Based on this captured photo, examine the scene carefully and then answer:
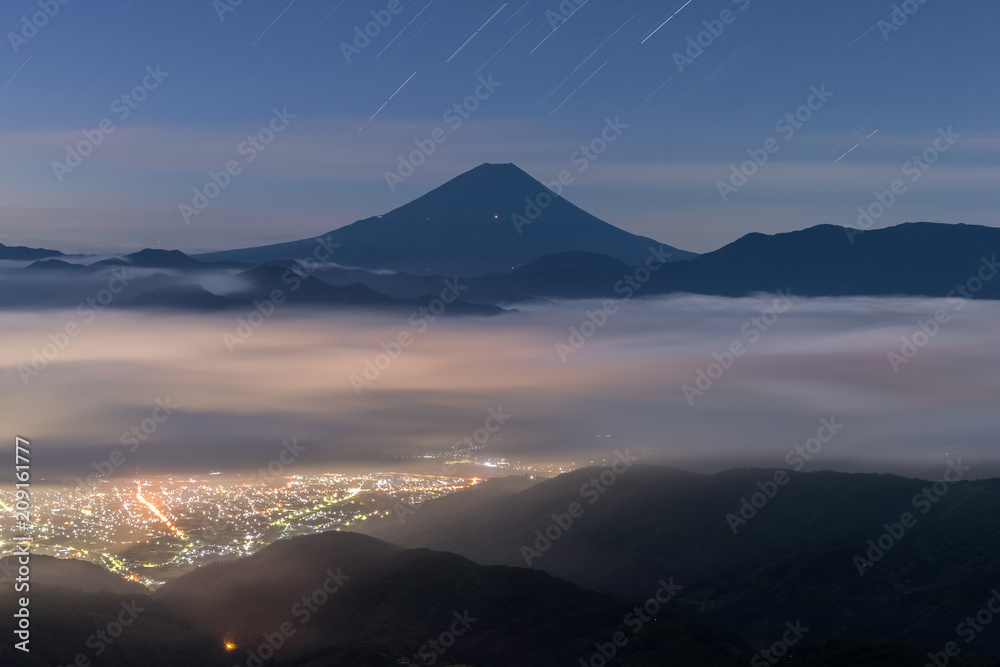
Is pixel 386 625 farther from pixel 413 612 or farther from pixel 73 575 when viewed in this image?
pixel 73 575

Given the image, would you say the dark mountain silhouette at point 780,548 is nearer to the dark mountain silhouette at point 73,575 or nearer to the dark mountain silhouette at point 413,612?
the dark mountain silhouette at point 413,612

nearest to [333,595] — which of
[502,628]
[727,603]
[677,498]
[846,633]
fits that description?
[502,628]

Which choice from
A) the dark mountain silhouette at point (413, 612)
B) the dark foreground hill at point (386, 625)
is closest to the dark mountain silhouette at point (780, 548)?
the dark foreground hill at point (386, 625)

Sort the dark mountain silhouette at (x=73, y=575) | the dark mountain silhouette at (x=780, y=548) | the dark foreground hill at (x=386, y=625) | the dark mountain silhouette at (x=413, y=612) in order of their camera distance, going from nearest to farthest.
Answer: the dark foreground hill at (x=386, y=625) < the dark mountain silhouette at (x=413, y=612) < the dark mountain silhouette at (x=780, y=548) < the dark mountain silhouette at (x=73, y=575)

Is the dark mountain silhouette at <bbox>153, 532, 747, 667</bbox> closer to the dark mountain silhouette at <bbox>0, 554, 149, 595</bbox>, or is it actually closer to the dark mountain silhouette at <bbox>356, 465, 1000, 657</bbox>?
the dark mountain silhouette at <bbox>0, 554, 149, 595</bbox>

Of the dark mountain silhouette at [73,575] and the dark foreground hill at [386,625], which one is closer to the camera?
the dark foreground hill at [386,625]

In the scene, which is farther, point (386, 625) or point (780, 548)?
point (780, 548)

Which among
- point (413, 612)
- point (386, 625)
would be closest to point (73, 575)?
point (413, 612)

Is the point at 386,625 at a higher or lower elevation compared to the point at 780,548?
higher
